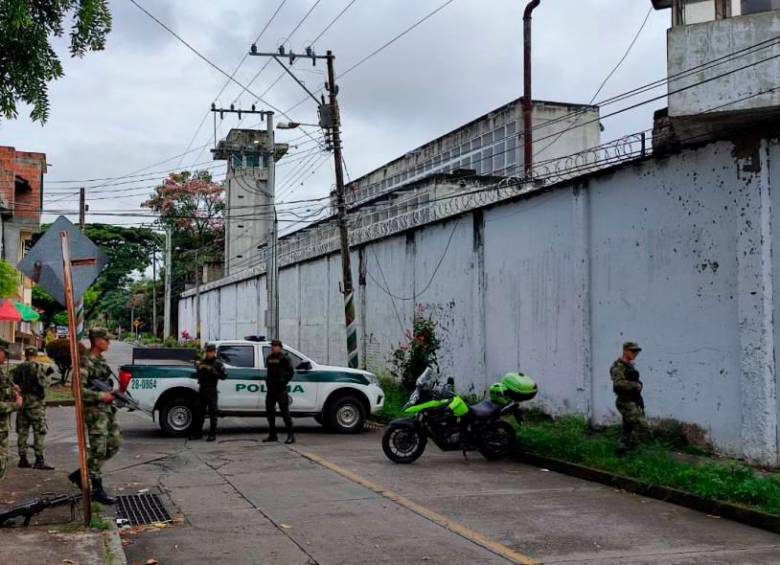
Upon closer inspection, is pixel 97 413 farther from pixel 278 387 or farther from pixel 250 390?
pixel 250 390

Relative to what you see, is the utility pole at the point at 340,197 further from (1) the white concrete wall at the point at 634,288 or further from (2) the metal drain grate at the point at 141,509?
(2) the metal drain grate at the point at 141,509

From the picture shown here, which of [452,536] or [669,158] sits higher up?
[669,158]

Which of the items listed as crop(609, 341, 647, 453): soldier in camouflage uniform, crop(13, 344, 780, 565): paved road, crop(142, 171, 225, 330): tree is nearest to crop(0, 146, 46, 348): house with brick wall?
crop(13, 344, 780, 565): paved road

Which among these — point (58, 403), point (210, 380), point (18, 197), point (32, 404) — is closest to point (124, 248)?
point (18, 197)

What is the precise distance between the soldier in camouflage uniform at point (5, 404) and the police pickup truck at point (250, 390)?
679 centimetres

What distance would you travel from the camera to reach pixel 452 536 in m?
8.05

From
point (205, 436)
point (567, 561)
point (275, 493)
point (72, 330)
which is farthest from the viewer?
point (205, 436)

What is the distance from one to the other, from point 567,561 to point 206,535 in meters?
3.33

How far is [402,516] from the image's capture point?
Result: 8.96 metres

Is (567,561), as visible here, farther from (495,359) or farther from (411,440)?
(495,359)

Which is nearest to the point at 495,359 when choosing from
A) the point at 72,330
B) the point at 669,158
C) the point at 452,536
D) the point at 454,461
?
the point at 454,461

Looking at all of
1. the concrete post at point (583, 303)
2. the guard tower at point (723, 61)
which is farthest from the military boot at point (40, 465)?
the guard tower at point (723, 61)

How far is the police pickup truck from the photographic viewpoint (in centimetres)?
1602

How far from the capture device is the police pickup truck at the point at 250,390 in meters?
16.0
